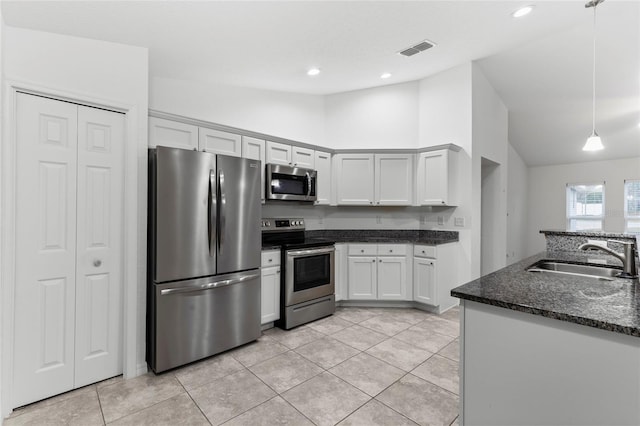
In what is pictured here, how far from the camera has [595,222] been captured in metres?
7.32

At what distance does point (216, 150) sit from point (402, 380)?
108 inches

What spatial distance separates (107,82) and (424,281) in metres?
3.76

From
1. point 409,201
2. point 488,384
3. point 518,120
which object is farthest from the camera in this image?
point 518,120

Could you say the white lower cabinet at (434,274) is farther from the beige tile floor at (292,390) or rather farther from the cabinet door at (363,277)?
the beige tile floor at (292,390)

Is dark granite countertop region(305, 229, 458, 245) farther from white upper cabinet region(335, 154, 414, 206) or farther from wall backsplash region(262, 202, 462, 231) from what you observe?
white upper cabinet region(335, 154, 414, 206)

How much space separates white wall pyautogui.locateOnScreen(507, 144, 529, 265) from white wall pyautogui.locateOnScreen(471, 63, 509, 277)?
1.86 m

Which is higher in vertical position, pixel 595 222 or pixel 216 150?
pixel 216 150

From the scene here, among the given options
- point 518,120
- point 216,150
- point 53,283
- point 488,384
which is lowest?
point 488,384

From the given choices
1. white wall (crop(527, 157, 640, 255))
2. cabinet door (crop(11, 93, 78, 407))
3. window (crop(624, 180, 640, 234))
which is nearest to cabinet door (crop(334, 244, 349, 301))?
cabinet door (crop(11, 93, 78, 407))

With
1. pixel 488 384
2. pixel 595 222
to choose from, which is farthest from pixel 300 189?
pixel 595 222

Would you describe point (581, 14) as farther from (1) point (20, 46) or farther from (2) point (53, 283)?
(2) point (53, 283)

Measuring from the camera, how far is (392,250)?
3.88 meters

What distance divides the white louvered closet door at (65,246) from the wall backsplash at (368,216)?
2.21 metres

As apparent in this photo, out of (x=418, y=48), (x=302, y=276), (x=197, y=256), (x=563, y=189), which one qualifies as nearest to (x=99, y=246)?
(x=197, y=256)
